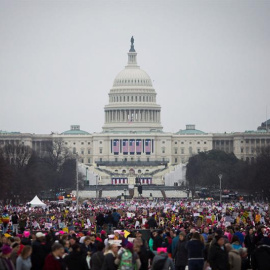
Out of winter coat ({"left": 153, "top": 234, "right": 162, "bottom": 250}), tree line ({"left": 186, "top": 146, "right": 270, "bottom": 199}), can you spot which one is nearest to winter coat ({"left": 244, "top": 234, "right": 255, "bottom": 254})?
winter coat ({"left": 153, "top": 234, "right": 162, "bottom": 250})

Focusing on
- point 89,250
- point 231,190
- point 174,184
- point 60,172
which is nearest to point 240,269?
point 89,250

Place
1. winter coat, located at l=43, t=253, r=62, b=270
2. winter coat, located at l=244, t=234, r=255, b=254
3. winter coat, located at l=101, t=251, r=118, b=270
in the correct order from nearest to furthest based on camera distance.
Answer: winter coat, located at l=43, t=253, r=62, b=270, winter coat, located at l=101, t=251, r=118, b=270, winter coat, located at l=244, t=234, r=255, b=254

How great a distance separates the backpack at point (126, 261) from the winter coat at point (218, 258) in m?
2.53

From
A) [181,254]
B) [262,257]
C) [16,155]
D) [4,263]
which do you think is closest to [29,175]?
[16,155]

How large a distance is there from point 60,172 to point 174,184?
26.5m

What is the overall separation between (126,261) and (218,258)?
2.90m

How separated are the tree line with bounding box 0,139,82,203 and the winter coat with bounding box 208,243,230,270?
58108 millimetres

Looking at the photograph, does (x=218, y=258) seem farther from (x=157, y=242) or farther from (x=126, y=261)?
(x=157, y=242)

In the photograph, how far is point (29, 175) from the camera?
371ft

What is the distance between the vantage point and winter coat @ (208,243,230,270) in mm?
26922

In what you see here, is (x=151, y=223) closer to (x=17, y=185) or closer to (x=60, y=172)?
(x=17, y=185)

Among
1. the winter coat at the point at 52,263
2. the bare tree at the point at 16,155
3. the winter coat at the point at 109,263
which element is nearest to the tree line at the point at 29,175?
the bare tree at the point at 16,155

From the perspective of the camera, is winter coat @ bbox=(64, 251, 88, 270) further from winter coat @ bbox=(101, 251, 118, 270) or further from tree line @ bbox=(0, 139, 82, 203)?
tree line @ bbox=(0, 139, 82, 203)

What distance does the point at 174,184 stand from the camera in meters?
172
